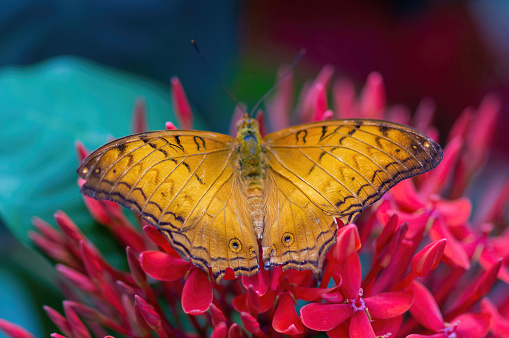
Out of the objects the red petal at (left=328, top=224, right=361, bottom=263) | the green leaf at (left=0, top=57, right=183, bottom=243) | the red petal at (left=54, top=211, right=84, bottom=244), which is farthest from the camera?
the green leaf at (left=0, top=57, right=183, bottom=243)

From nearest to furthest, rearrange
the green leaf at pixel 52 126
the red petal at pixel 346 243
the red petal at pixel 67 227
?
1. the red petal at pixel 346 243
2. the red petal at pixel 67 227
3. the green leaf at pixel 52 126

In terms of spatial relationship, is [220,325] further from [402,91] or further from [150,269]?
[402,91]

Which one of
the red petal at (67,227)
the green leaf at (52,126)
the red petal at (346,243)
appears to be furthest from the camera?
the green leaf at (52,126)

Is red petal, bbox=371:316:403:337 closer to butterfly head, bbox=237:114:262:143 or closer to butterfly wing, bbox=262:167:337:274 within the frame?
butterfly wing, bbox=262:167:337:274

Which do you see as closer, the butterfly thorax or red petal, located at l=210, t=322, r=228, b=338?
red petal, located at l=210, t=322, r=228, b=338

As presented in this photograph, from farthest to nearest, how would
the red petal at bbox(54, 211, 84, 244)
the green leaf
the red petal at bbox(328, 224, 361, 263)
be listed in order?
the green leaf
the red petal at bbox(54, 211, 84, 244)
the red petal at bbox(328, 224, 361, 263)

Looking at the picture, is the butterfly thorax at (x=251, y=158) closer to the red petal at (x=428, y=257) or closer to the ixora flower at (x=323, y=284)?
the ixora flower at (x=323, y=284)

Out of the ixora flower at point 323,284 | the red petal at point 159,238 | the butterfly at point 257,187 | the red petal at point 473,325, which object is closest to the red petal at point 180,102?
the ixora flower at point 323,284

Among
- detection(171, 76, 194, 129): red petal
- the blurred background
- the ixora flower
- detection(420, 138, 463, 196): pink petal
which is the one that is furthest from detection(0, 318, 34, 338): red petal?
detection(420, 138, 463, 196): pink petal
